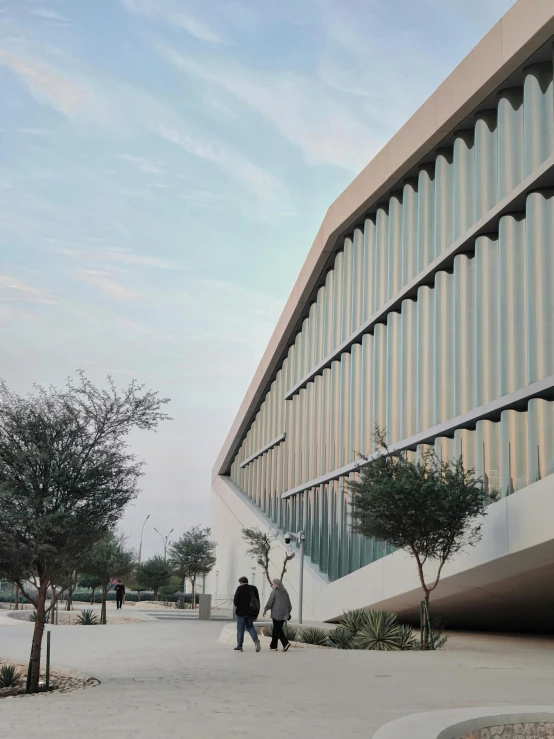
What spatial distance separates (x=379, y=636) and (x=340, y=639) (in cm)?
106

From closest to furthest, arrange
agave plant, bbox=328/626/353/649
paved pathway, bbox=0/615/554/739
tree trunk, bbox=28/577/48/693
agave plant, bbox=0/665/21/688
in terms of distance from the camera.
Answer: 1. paved pathway, bbox=0/615/554/739
2. tree trunk, bbox=28/577/48/693
3. agave plant, bbox=0/665/21/688
4. agave plant, bbox=328/626/353/649

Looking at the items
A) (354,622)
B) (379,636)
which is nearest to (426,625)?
(379,636)

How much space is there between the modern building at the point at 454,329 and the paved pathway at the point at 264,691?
3.40 meters

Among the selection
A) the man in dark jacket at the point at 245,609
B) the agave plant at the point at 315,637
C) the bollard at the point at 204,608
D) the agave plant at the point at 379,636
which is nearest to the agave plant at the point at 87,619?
the bollard at the point at 204,608

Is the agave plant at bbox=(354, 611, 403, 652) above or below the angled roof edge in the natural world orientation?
below

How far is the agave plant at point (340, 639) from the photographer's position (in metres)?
18.4

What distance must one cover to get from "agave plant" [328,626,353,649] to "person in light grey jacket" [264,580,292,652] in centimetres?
206

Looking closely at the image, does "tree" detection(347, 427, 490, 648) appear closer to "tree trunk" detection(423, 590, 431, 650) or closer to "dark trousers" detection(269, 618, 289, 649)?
"tree trunk" detection(423, 590, 431, 650)

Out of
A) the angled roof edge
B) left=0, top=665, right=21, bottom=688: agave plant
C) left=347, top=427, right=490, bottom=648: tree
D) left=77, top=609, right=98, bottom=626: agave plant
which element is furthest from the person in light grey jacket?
left=77, top=609, right=98, bottom=626: agave plant

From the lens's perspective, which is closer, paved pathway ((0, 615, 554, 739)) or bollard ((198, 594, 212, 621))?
paved pathway ((0, 615, 554, 739))

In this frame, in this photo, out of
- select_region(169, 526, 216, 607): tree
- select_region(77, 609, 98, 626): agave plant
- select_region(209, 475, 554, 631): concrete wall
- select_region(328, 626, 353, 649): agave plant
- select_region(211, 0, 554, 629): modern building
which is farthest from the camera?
select_region(169, 526, 216, 607): tree

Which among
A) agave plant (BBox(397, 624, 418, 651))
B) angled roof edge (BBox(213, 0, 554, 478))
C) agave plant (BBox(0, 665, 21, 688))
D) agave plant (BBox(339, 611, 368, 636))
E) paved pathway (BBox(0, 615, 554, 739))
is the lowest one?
agave plant (BBox(0, 665, 21, 688))

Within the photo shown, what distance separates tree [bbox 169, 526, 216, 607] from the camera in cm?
5494

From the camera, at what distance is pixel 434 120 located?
72.5 ft
